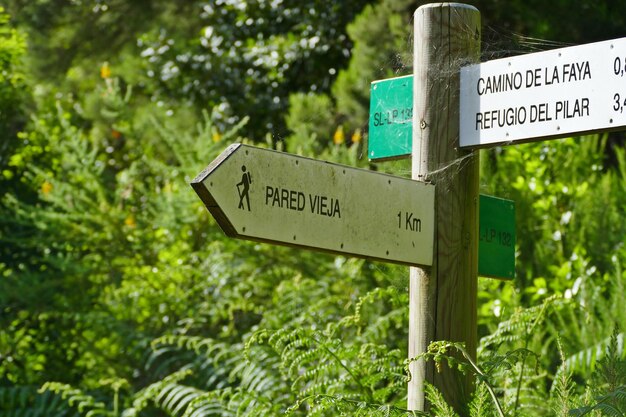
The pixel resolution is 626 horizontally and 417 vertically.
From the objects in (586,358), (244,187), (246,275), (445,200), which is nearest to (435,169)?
(445,200)

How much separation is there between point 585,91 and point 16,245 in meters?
5.90

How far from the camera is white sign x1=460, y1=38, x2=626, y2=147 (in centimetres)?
299

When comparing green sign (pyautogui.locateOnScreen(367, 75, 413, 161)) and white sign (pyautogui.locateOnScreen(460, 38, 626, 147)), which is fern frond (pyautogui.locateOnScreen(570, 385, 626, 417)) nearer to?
white sign (pyautogui.locateOnScreen(460, 38, 626, 147))

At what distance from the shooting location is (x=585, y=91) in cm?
304

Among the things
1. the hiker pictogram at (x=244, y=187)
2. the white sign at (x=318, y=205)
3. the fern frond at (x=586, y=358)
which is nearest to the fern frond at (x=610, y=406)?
the white sign at (x=318, y=205)

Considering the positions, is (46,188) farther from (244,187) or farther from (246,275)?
(244,187)

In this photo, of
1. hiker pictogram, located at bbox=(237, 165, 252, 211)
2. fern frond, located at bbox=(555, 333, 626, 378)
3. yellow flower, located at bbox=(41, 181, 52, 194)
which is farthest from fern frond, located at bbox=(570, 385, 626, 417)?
yellow flower, located at bbox=(41, 181, 52, 194)

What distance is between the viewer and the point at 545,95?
3.11 meters

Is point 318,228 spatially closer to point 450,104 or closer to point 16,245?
point 450,104

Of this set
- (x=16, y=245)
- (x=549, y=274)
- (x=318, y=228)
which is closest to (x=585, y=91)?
(x=318, y=228)

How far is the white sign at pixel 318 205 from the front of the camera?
2799 mm

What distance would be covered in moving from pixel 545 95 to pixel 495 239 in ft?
2.08

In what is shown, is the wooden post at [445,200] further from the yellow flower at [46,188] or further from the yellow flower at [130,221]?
the yellow flower at [46,188]

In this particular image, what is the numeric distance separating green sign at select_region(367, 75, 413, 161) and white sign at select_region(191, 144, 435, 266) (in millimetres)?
262
